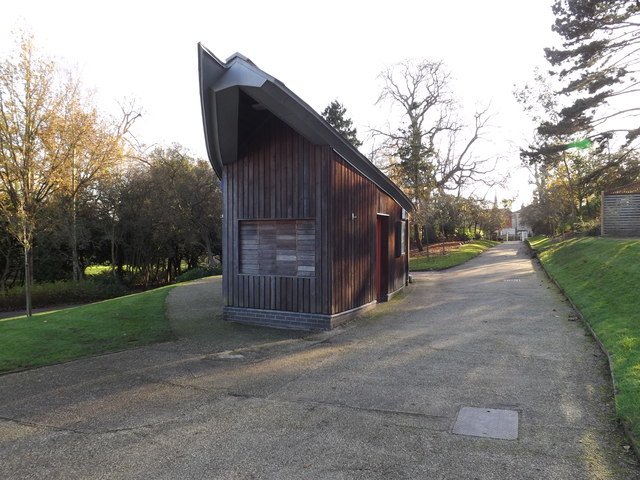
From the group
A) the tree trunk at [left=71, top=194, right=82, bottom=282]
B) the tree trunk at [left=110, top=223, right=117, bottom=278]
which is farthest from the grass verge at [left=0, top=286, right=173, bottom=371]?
the tree trunk at [left=110, top=223, right=117, bottom=278]

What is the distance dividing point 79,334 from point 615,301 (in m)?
11.4

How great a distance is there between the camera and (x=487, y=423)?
448cm

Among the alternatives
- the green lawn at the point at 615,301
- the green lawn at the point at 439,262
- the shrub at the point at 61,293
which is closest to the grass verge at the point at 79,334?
the green lawn at the point at 615,301

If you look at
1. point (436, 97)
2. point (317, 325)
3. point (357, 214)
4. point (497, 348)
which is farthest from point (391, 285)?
point (436, 97)

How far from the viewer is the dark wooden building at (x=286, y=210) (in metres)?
9.02

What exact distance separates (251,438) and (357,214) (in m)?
7.05

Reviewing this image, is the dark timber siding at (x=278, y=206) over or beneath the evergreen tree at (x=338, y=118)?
beneath

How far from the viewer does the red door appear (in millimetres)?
12897

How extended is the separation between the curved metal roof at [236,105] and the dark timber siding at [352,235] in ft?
2.24

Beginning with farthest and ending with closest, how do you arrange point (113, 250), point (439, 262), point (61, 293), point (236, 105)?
point (113, 250), point (439, 262), point (61, 293), point (236, 105)

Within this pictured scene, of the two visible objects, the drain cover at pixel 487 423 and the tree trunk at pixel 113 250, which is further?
the tree trunk at pixel 113 250

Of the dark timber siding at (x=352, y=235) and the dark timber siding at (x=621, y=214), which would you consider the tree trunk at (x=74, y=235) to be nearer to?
the dark timber siding at (x=352, y=235)

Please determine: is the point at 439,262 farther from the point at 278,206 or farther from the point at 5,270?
the point at 5,270

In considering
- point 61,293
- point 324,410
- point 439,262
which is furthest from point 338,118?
point 324,410
